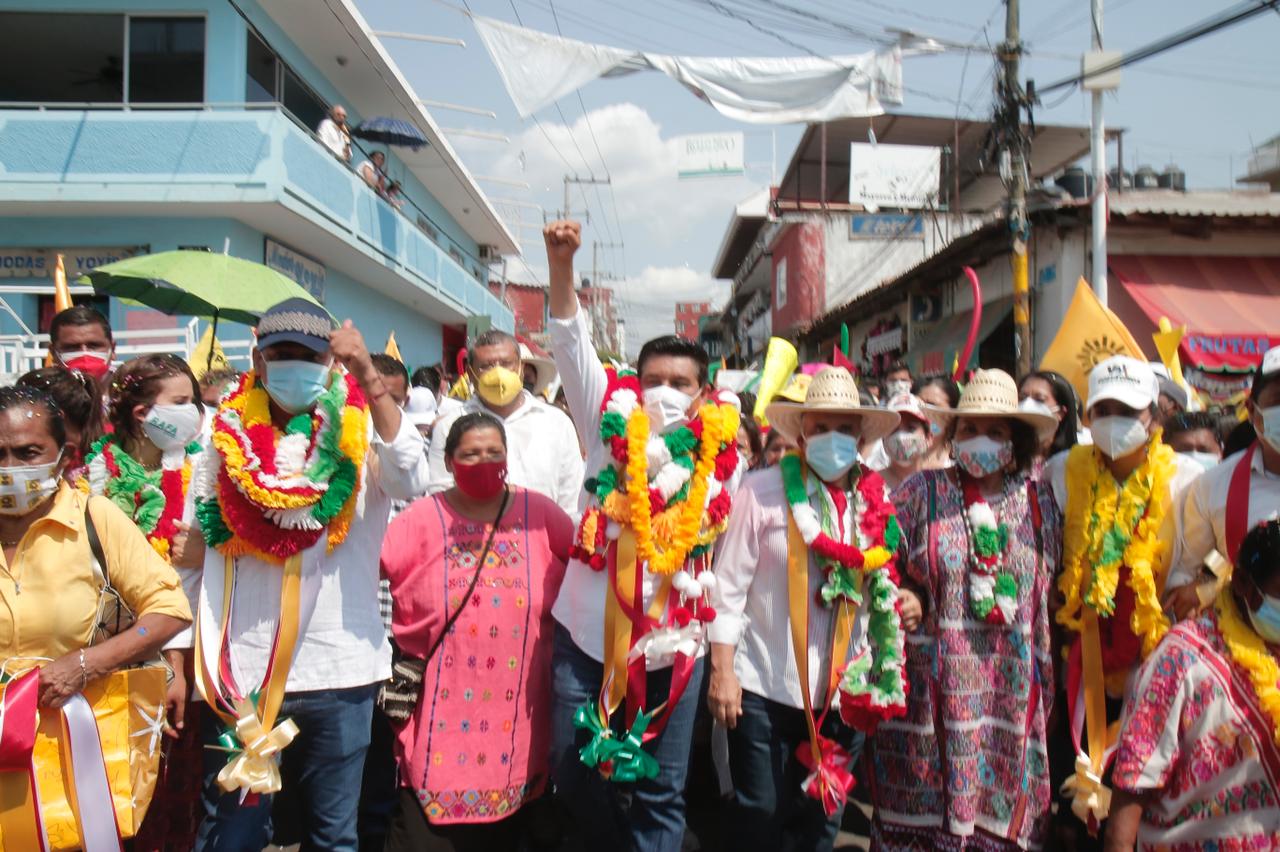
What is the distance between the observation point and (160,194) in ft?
34.1

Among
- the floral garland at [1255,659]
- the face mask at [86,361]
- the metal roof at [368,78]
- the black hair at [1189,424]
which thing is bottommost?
the floral garland at [1255,659]

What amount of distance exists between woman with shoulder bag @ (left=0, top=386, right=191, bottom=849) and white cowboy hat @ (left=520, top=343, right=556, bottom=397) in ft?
9.62

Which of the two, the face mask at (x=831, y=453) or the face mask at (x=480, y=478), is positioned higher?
the face mask at (x=831, y=453)

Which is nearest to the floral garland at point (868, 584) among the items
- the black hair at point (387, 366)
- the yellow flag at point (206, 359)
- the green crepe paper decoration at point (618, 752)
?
the green crepe paper decoration at point (618, 752)

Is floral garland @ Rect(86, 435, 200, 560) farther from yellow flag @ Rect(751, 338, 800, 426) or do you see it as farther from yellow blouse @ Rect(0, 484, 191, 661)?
yellow flag @ Rect(751, 338, 800, 426)

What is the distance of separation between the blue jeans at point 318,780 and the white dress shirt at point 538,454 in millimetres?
1177

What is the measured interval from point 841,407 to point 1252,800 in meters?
1.51

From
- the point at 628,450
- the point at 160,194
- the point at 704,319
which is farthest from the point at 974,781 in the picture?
the point at 704,319

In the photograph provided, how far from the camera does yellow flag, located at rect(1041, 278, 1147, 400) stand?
4285 millimetres

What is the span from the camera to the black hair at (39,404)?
2.26 meters

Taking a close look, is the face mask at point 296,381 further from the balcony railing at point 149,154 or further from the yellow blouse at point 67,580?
the balcony railing at point 149,154

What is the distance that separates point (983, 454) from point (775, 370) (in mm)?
1353

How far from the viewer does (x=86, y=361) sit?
396cm

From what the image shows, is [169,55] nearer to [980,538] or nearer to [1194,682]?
[980,538]
